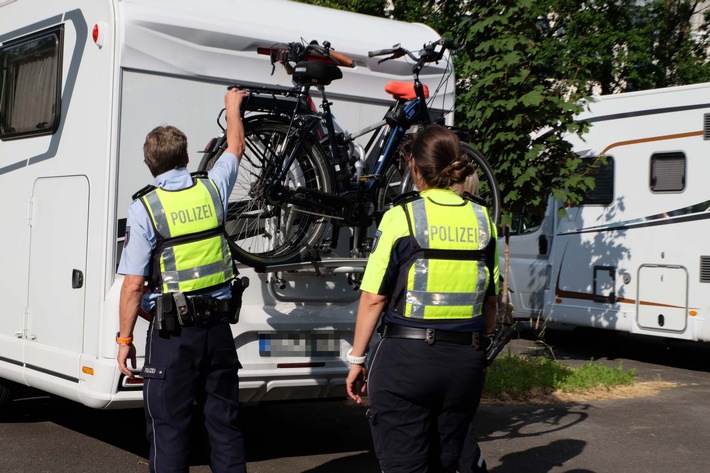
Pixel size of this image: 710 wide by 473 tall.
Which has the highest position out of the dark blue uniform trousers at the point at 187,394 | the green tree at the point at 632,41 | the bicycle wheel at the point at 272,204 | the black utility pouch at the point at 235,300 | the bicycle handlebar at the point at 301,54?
the green tree at the point at 632,41

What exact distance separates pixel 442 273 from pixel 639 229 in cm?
820

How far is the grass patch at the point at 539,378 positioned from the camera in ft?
29.9

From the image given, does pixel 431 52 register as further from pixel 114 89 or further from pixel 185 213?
pixel 185 213

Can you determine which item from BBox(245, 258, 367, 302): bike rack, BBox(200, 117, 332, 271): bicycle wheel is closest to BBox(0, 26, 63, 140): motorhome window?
BBox(200, 117, 332, 271): bicycle wheel

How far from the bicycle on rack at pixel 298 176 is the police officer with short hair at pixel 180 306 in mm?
888

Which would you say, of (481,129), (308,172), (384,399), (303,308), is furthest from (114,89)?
(481,129)

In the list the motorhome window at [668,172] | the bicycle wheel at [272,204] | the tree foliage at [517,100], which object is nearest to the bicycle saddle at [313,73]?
the bicycle wheel at [272,204]

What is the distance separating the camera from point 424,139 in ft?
13.8

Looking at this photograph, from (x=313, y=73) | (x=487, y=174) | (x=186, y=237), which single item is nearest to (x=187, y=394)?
(x=186, y=237)

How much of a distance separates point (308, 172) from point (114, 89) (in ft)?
4.14

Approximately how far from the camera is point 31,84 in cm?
678

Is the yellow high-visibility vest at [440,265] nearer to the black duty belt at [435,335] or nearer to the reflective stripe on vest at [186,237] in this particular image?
the black duty belt at [435,335]

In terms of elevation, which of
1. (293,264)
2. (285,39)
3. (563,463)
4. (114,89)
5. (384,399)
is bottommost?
(563,463)

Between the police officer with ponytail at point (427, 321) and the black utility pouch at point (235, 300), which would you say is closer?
the police officer with ponytail at point (427, 321)
